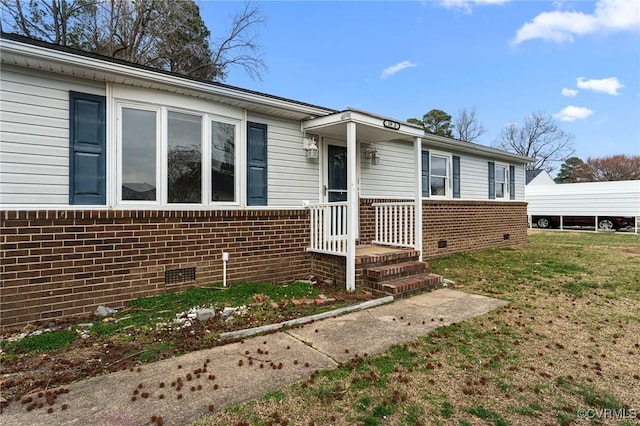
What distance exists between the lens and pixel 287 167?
6.25 m

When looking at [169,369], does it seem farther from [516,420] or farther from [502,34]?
[502,34]

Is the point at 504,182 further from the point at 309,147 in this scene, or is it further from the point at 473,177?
the point at 309,147

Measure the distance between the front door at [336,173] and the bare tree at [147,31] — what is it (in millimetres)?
9578

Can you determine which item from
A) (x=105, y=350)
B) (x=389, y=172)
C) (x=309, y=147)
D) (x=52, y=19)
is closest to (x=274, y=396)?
(x=105, y=350)

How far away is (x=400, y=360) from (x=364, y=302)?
70.6 inches

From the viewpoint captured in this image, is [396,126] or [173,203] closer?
[173,203]

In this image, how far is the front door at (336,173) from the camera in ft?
23.0

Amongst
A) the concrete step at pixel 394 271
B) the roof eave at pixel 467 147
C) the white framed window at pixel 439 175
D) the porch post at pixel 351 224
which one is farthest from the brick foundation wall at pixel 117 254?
the white framed window at pixel 439 175

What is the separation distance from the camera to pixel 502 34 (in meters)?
10.8

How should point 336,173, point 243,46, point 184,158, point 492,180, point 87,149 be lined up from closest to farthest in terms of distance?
point 87,149 < point 184,158 < point 336,173 < point 492,180 < point 243,46

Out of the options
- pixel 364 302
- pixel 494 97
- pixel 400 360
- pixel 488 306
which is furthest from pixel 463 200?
pixel 494 97

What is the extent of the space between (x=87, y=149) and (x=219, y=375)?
11.3ft

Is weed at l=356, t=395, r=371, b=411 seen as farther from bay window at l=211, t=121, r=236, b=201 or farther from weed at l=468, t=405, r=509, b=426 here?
bay window at l=211, t=121, r=236, b=201

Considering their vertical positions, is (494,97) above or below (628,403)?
above
